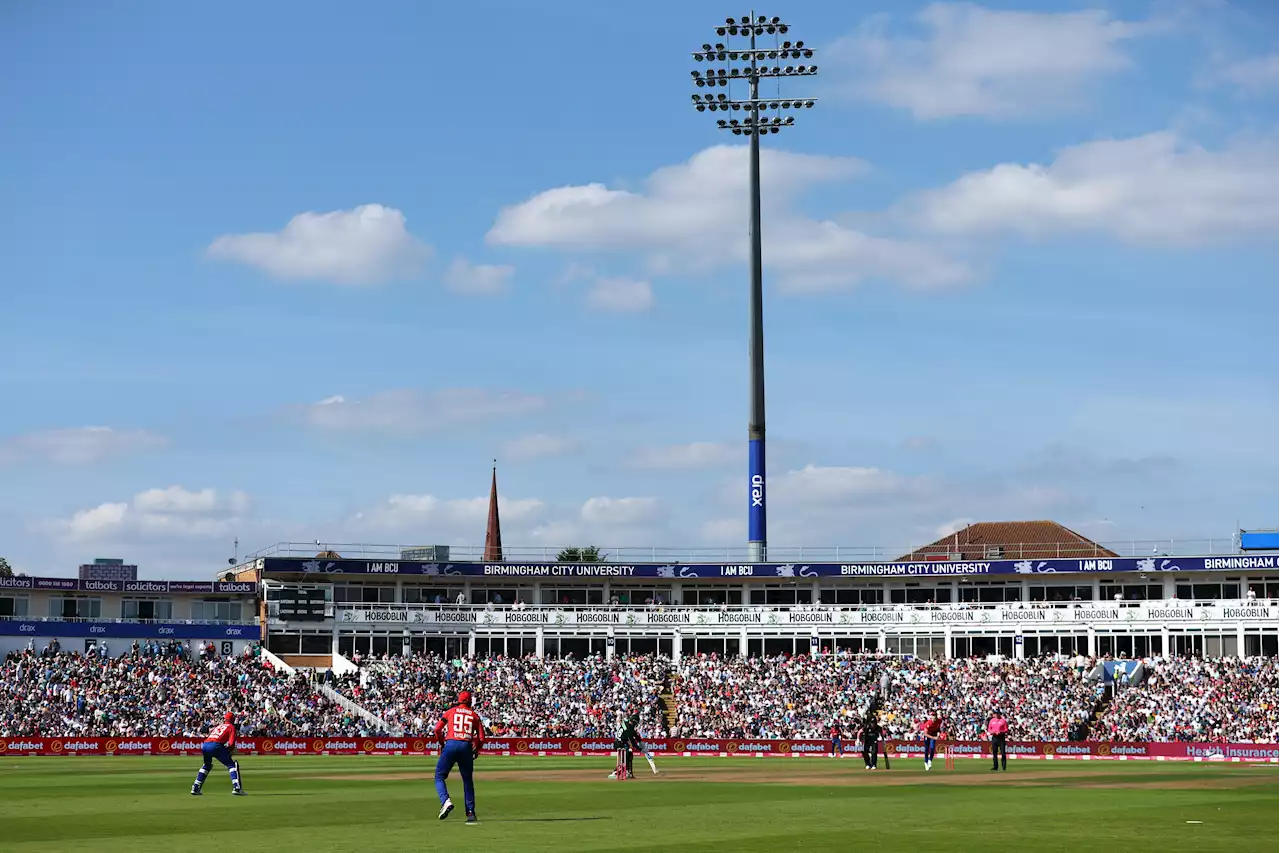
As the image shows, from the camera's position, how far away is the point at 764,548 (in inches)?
3804

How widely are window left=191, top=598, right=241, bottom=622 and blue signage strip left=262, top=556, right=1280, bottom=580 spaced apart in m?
3.02

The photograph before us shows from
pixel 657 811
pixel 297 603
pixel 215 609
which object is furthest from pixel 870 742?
pixel 215 609

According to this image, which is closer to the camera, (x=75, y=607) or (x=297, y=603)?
(x=297, y=603)

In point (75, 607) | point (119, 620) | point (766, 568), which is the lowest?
point (119, 620)

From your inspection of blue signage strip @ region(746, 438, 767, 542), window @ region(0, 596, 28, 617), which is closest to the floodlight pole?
blue signage strip @ region(746, 438, 767, 542)

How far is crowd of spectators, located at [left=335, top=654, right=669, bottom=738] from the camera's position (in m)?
74.2

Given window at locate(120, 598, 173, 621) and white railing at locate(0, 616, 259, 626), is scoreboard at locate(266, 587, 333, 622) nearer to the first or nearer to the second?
white railing at locate(0, 616, 259, 626)

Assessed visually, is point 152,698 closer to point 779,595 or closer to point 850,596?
point 779,595

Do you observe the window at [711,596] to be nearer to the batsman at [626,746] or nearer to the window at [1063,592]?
the window at [1063,592]

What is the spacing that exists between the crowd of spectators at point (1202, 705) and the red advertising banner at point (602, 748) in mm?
2911

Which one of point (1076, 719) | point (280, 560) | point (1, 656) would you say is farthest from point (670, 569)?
point (1, 656)

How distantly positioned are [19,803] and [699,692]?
5090 cm

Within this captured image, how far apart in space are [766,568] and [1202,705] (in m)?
31.1

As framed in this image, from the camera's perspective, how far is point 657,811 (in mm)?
28875
